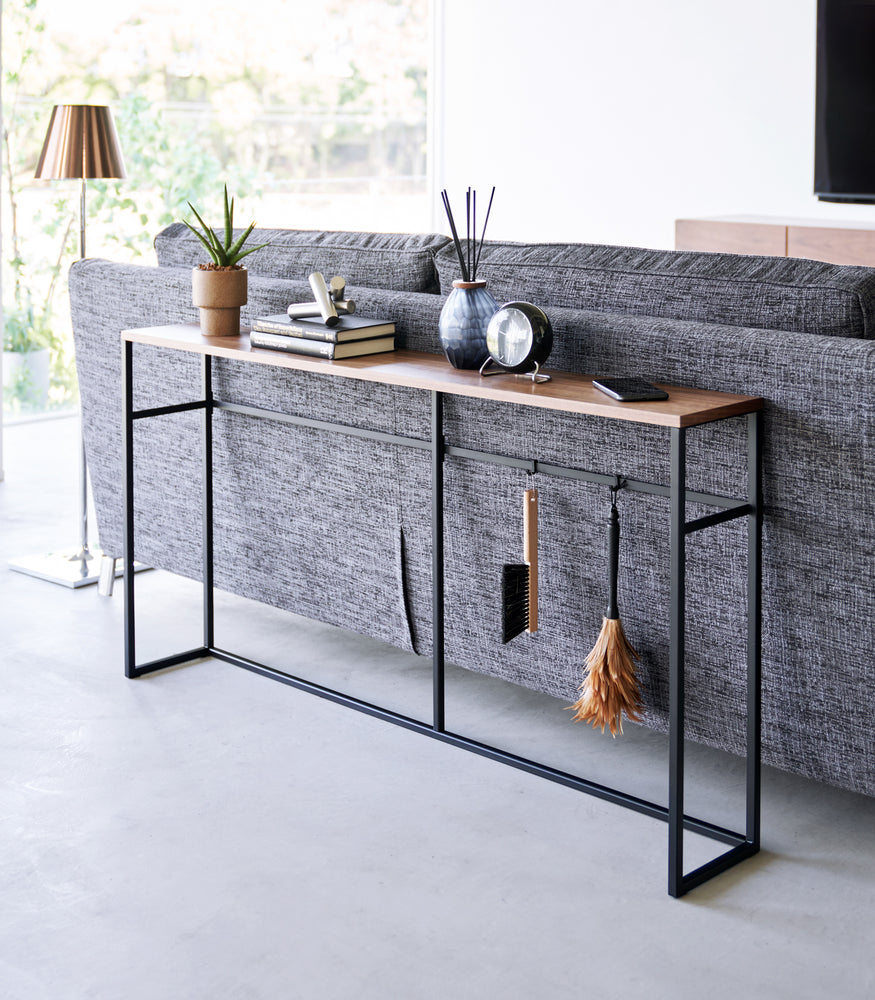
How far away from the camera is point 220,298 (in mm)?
2596

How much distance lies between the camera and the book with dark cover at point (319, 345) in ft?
7.71

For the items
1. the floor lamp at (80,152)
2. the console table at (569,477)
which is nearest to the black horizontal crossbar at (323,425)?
the console table at (569,477)

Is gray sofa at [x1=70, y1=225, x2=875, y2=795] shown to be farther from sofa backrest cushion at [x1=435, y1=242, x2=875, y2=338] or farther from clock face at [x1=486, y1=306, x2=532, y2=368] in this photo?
clock face at [x1=486, y1=306, x2=532, y2=368]

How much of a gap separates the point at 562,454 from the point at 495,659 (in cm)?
46

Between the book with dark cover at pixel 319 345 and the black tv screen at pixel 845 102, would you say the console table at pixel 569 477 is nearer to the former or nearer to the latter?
the book with dark cover at pixel 319 345

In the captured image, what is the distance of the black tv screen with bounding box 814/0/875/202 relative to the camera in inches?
175

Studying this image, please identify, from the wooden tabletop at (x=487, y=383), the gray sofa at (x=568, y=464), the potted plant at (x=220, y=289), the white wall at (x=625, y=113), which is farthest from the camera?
the white wall at (x=625, y=113)

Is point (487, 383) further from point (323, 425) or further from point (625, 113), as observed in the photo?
point (625, 113)

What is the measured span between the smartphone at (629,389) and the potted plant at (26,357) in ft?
11.9

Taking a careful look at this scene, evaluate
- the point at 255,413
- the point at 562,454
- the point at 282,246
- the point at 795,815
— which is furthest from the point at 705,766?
the point at 282,246

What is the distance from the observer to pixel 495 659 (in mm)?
2482

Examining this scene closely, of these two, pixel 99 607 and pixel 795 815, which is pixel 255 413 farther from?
pixel 795 815

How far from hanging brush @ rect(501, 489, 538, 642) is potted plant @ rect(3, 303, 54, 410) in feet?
11.1

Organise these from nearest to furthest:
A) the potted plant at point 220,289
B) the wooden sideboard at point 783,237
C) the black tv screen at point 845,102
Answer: the potted plant at point 220,289, the wooden sideboard at point 783,237, the black tv screen at point 845,102
